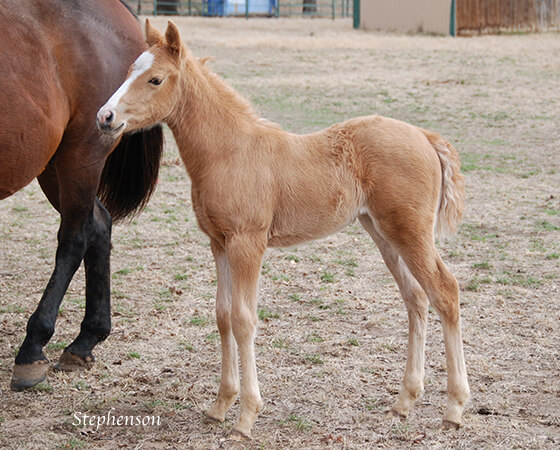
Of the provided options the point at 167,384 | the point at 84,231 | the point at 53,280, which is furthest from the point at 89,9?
the point at 167,384

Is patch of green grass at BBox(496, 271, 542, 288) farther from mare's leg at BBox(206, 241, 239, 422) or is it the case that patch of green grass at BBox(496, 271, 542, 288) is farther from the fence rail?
the fence rail

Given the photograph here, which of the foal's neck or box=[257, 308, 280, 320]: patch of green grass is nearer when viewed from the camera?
the foal's neck

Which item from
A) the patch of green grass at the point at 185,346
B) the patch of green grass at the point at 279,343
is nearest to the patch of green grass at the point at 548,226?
the patch of green grass at the point at 279,343

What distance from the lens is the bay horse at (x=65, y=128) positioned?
413cm

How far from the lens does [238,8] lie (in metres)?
35.4

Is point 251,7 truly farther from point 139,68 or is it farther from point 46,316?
point 139,68

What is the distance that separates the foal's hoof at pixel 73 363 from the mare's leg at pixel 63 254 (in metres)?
0.19

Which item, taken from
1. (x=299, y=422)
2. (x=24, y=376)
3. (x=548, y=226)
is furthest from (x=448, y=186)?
(x=548, y=226)

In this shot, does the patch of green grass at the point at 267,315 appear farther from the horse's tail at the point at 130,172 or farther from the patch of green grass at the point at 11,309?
the patch of green grass at the point at 11,309

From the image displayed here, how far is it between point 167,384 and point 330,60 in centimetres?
1571

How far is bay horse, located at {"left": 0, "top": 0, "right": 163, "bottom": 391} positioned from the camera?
4133 millimetres

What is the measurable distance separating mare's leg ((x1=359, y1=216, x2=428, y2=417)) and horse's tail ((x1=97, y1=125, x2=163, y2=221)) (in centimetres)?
188

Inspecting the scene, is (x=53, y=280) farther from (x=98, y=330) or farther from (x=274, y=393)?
(x=274, y=393)

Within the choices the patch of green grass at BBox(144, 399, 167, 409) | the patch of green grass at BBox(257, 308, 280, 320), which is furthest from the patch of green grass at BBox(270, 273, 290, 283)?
the patch of green grass at BBox(144, 399, 167, 409)
